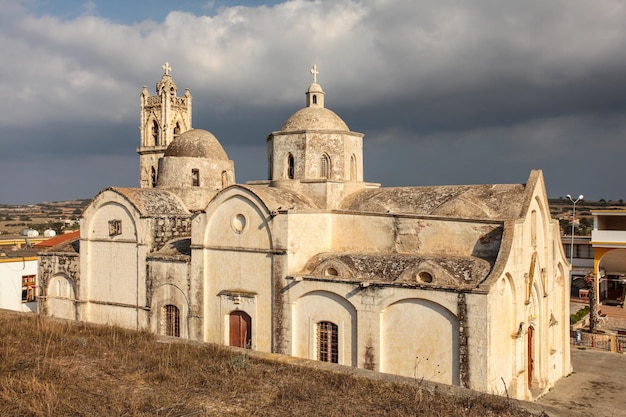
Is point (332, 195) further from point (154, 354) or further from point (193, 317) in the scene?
point (154, 354)

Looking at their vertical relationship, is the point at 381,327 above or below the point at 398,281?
below

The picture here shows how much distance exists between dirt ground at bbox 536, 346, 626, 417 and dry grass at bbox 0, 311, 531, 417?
9868 millimetres

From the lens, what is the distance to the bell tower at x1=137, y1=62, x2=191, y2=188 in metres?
42.3

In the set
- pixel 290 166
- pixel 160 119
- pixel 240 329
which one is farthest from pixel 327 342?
pixel 160 119

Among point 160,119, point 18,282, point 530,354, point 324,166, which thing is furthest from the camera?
point 160,119

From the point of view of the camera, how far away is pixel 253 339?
19.2 m

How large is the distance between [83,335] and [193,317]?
946 cm

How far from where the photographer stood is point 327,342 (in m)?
17.8

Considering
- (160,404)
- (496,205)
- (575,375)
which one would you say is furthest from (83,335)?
(575,375)

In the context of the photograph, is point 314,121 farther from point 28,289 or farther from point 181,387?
point 28,289

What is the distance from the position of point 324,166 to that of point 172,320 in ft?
28.1

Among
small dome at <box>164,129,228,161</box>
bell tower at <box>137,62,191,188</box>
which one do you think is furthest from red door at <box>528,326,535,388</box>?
bell tower at <box>137,62,191,188</box>

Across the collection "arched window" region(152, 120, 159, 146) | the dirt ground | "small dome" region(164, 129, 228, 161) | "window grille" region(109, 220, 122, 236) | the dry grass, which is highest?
"arched window" region(152, 120, 159, 146)

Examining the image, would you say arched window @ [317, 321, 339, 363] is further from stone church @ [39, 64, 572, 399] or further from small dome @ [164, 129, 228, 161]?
small dome @ [164, 129, 228, 161]
